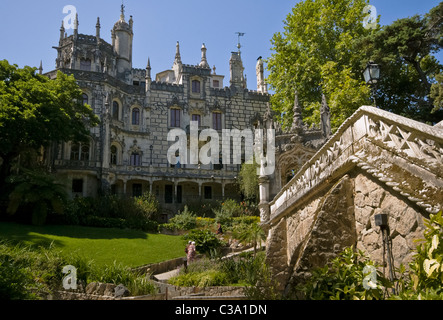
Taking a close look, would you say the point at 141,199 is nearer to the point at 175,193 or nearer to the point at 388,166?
the point at 175,193

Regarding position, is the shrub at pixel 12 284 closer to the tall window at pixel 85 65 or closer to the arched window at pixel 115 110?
the arched window at pixel 115 110

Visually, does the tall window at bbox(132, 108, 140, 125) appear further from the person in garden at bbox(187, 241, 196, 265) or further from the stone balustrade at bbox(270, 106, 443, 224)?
the stone balustrade at bbox(270, 106, 443, 224)

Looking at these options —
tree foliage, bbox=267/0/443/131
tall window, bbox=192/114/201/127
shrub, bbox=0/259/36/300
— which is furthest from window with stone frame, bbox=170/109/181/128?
shrub, bbox=0/259/36/300

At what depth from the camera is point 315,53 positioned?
28.8 m

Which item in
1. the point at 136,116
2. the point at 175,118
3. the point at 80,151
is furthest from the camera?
the point at 175,118

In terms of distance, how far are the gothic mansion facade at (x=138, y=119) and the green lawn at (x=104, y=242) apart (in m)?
9.23

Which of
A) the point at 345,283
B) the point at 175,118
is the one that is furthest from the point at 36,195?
the point at 345,283

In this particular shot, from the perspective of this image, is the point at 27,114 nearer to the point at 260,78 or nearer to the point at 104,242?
the point at 104,242

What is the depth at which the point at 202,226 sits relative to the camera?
89.6 feet

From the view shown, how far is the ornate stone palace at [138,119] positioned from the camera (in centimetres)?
3409

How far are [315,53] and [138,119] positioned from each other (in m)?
18.2

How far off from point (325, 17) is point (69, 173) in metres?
23.0

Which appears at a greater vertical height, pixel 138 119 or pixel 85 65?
pixel 85 65

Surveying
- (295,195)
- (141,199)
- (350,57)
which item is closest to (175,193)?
(141,199)
